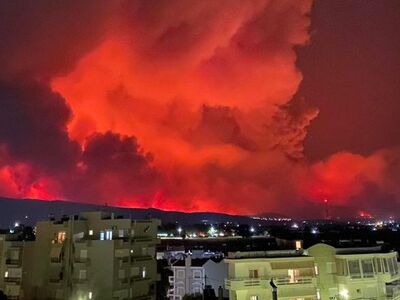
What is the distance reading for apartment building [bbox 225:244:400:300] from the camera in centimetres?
3278

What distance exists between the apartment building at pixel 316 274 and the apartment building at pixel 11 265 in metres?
23.1

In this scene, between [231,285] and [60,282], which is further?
[60,282]

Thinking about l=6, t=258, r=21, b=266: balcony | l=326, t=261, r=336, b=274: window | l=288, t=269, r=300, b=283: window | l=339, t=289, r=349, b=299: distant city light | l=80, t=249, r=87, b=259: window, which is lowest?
l=339, t=289, r=349, b=299: distant city light

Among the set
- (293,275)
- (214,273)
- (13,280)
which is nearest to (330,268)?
(293,275)

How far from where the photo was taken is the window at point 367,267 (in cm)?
3562

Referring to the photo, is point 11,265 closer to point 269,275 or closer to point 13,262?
point 13,262

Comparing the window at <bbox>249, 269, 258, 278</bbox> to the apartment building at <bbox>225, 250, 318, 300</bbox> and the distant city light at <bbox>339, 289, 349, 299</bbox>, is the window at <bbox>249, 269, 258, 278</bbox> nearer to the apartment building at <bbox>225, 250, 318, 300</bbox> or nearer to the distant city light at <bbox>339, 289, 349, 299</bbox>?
the apartment building at <bbox>225, 250, 318, 300</bbox>

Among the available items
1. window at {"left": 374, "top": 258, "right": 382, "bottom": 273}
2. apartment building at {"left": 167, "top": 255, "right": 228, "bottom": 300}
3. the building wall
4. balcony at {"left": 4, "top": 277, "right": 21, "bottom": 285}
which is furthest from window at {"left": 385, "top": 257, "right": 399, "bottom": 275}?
balcony at {"left": 4, "top": 277, "right": 21, "bottom": 285}

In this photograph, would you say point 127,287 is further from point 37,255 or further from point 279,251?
point 279,251

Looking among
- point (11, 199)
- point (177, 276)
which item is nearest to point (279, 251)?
point (177, 276)

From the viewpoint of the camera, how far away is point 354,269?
35.4 m

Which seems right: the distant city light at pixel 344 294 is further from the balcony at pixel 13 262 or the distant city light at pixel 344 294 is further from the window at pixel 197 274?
the balcony at pixel 13 262

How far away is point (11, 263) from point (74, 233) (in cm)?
719

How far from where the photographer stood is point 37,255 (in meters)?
44.5
